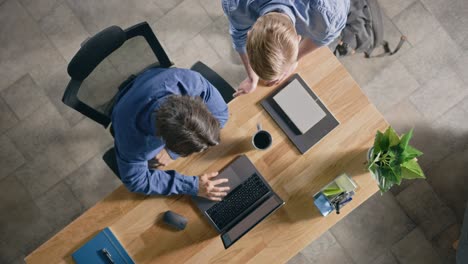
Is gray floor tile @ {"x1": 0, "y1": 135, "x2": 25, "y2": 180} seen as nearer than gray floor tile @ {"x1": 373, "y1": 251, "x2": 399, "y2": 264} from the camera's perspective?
No

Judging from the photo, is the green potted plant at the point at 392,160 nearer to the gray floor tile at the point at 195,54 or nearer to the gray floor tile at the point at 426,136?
the gray floor tile at the point at 426,136

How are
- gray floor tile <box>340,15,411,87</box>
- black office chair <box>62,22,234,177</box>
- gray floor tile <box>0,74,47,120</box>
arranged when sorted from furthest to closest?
gray floor tile <box>0,74,47,120</box>, gray floor tile <box>340,15,411,87</box>, black office chair <box>62,22,234,177</box>

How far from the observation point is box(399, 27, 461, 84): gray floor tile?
2674 mm

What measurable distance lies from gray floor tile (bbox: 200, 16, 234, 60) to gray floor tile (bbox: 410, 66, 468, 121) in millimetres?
1303

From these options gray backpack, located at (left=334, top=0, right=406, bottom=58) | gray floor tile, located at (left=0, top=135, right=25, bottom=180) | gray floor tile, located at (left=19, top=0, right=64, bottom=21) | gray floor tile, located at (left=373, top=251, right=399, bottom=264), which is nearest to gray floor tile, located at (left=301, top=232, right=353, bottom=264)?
gray floor tile, located at (left=373, top=251, right=399, bottom=264)

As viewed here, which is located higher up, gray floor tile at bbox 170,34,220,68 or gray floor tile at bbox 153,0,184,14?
gray floor tile at bbox 153,0,184,14

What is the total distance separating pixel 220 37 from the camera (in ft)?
9.10

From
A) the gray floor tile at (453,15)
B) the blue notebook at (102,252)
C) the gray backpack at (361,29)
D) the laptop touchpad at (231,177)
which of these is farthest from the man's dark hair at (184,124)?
the gray floor tile at (453,15)

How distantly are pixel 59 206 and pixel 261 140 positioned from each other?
1.68 meters

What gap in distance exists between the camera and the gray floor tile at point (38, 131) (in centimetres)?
276

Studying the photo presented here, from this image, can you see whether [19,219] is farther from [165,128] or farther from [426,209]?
[426,209]

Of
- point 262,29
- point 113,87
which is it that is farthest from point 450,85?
point 113,87

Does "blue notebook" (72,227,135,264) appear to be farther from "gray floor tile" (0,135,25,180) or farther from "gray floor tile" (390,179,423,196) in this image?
"gray floor tile" (390,179,423,196)

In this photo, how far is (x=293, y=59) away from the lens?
1.46 metres
